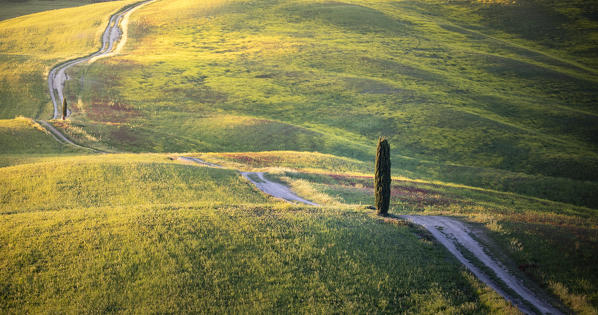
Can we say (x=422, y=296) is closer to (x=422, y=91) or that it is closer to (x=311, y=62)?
(x=422, y=91)

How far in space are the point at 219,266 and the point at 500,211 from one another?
87.4 feet

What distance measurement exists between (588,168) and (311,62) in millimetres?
67103

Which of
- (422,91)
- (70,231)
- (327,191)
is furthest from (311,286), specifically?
(422,91)

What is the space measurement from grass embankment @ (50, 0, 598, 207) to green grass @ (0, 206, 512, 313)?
120 feet

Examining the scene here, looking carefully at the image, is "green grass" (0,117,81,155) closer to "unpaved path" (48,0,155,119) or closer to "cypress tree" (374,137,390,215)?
"unpaved path" (48,0,155,119)

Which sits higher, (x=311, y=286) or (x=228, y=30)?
(x=228, y=30)

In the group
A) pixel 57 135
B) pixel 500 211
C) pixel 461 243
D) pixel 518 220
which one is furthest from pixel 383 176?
pixel 57 135

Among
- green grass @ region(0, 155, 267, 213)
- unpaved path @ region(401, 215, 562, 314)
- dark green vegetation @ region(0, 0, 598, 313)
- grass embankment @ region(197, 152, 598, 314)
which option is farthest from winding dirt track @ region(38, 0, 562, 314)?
green grass @ region(0, 155, 267, 213)

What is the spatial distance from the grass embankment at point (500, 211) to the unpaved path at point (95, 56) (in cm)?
4778

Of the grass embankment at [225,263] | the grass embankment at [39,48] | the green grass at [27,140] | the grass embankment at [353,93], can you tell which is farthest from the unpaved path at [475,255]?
the grass embankment at [39,48]

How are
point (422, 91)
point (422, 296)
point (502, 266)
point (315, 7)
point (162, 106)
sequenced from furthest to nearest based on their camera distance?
1. point (315, 7)
2. point (422, 91)
3. point (162, 106)
4. point (502, 266)
5. point (422, 296)

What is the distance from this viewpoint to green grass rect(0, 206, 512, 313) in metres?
17.4

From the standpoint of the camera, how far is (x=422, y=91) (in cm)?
9294

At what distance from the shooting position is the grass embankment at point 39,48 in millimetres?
78562
